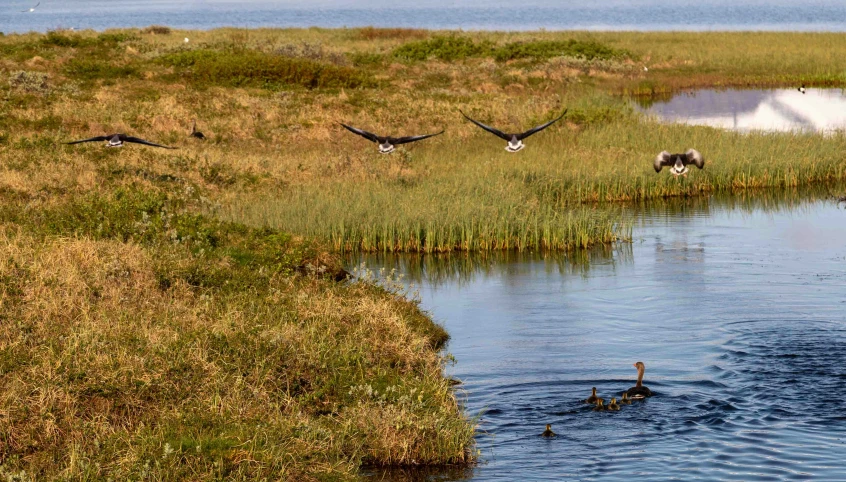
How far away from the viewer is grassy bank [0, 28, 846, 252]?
2311 centimetres

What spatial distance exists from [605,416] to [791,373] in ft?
9.89

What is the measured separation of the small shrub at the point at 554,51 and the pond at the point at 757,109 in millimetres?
6122

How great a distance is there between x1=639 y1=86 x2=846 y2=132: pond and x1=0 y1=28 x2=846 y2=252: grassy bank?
8.09 ft

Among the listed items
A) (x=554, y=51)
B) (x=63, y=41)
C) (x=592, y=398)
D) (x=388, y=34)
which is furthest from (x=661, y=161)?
(x=388, y=34)

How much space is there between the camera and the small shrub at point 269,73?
4100cm

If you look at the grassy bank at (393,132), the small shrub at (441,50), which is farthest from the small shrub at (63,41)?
the small shrub at (441,50)

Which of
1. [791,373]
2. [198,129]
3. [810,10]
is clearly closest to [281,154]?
[198,129]

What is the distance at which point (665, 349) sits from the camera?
15.9m

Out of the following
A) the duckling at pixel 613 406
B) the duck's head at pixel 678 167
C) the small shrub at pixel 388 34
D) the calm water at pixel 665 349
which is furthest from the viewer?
the small shrub at pixel 388 34

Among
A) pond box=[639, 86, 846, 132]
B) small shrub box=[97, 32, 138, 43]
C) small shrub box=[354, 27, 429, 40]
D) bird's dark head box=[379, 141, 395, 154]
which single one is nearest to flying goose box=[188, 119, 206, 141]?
bird's dark head box=[379, 141, 395, 154]

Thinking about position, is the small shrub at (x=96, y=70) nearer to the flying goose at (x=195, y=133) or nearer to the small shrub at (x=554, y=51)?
the flying goose at (x=195, y=133)

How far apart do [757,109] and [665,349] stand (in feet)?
101

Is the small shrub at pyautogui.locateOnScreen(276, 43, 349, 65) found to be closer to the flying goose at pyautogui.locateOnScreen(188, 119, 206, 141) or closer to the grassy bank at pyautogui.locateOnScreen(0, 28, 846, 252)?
the grassy bank at pyautogui.locateOnScreen(0, 28, 846, 252)

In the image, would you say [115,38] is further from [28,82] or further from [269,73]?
[28,82]
